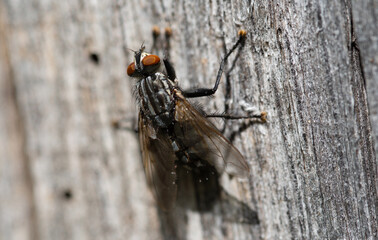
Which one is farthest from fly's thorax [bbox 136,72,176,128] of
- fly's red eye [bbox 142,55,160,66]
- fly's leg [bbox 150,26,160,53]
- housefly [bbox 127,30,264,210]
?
fly's leg [bbox 150,26,160,53]

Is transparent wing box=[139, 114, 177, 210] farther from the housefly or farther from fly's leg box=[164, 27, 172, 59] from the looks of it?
fly's leg box=[164, 27, 172, 59]

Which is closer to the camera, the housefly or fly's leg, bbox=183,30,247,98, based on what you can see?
fly's leg, bbox=183,30,247,98

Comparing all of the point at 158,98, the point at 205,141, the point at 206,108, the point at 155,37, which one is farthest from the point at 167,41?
the point at 205,141

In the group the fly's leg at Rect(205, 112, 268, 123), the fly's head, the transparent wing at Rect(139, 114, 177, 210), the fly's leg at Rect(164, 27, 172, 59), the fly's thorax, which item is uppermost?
the fly's leg at Rect(164, 27, 172, 59)

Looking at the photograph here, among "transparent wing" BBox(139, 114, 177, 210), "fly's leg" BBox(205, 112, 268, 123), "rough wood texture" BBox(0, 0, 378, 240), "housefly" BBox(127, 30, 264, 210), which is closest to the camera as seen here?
"rough wood texture" BBox(0, 0, 378, 240)

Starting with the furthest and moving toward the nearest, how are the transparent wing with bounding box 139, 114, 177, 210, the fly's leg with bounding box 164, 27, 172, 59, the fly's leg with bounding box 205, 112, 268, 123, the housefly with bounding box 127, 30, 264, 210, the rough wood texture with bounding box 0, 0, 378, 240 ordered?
the fly's leg with bounding box 164, 27, 172, 59 < the transparent wing with bounding box 139, 114, 177, 210 < the housefly with bounding box 127, 30, 264, 210 < the fly's leg with bounding box 205, 112, 268, 123 < the rough wood texture with bounding box 0, 0, 378, 240

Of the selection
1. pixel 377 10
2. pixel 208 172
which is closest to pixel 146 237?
pixel 208 172

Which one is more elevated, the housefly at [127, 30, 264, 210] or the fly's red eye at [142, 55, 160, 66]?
the fly's red eye at [142, 55, 160, 66]

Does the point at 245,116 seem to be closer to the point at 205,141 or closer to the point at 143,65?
the point at 205,141

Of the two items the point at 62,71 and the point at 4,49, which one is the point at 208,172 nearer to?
the point at 62,71
